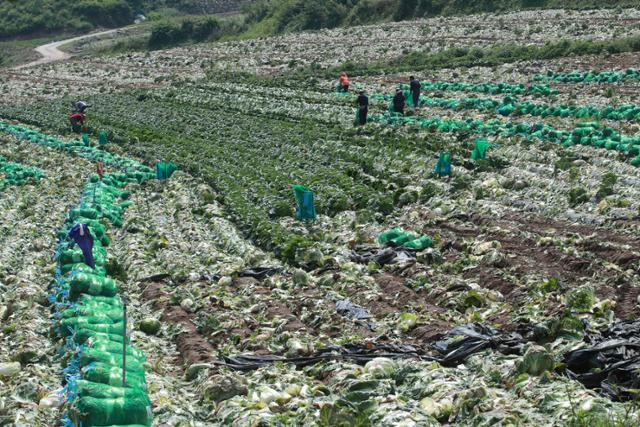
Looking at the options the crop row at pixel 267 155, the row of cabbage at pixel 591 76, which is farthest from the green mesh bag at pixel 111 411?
the row of cabbage at pixel 591 76

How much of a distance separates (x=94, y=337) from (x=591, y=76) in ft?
83.3

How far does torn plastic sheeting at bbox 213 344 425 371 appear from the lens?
990cm

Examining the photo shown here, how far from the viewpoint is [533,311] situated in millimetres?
10852

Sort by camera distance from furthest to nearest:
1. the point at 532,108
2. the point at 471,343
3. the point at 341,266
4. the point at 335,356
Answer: the point at 532,108, the point at 341,266, the point at 335,356, the point at 471,343

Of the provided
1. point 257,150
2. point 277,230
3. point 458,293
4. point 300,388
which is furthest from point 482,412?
point 257,150

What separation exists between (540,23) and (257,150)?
29.2 meters

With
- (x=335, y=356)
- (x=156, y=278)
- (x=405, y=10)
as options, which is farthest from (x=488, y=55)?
(x=335, y=356)

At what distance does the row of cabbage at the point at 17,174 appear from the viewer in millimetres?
25016

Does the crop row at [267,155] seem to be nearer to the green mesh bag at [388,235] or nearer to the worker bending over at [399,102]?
the green mesh bag at [388,235]

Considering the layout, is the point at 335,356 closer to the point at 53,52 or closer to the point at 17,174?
the point at 17,174

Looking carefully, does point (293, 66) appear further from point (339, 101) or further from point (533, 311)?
point (533, 311)

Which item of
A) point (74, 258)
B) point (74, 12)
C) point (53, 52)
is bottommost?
point (53, 52)

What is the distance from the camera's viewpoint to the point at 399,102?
28547 mm

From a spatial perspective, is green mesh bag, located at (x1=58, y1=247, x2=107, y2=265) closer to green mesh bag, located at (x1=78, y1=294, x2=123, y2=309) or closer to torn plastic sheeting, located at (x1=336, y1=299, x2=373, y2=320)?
green mesh bag, located at (x1=78, y1=294, x2=123, y2=309)
